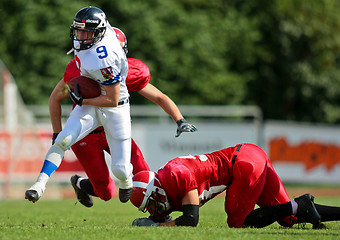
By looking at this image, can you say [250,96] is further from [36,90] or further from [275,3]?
[36,90]

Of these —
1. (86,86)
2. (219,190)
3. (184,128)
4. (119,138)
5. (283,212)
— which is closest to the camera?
(283,212)

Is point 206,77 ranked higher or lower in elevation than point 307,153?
lower

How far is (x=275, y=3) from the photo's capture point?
78.7 feet

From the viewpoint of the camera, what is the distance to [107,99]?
5652 millimetres

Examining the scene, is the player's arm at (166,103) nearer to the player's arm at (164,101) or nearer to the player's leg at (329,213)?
the player's arm at (164,101)

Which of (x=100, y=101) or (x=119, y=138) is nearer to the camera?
(x=100, y=101)

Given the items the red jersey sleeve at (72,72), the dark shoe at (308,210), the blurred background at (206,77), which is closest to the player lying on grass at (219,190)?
the dark shoe at (308,210)

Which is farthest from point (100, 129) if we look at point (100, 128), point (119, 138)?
point (119, 138)

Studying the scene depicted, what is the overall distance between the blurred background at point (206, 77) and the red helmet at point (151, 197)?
8.00 metres

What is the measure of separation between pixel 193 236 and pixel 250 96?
59.9 feet

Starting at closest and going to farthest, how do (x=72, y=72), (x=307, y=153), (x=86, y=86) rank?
1. (x=86, y=86)
2. (x=72, y=72)
3. (x=307, y=153)

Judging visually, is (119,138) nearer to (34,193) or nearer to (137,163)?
(137,163)

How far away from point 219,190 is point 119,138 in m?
A: 1.01

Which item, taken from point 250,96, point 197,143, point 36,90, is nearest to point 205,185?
point 197,143
